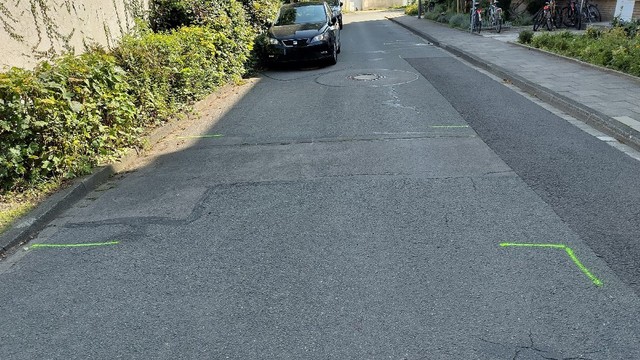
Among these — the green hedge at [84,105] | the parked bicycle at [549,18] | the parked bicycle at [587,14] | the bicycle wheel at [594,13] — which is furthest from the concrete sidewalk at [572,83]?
the green hedge at [84,105]

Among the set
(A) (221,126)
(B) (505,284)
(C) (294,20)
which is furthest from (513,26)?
(B) (505,284)

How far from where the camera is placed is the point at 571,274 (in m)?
3.52

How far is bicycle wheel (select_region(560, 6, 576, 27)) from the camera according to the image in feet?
63.1

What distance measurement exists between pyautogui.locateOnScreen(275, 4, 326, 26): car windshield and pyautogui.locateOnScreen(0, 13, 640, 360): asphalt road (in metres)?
8.27

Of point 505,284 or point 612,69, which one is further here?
point 612,69

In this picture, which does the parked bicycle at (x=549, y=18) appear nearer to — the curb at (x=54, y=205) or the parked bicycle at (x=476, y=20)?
Result: the parked bicycle at (x=476, y=20)

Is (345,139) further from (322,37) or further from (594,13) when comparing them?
(594,13)

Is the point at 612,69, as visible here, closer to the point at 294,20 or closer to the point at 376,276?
the point at 294,20

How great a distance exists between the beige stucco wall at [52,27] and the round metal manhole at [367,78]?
16.2ft

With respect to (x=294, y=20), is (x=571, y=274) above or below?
below

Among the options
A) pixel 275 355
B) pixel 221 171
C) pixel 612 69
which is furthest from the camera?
pixel 612 69

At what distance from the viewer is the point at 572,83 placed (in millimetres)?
9781

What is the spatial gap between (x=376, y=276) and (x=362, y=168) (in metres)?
2.51

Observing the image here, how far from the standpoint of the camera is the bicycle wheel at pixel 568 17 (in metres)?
19.2
